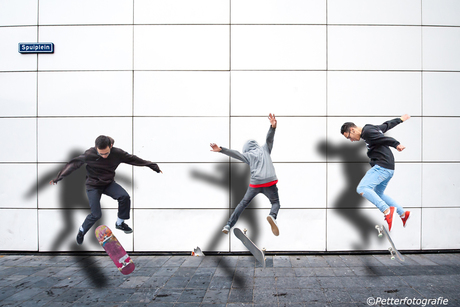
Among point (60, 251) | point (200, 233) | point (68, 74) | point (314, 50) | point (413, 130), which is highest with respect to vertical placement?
point (314, 50)

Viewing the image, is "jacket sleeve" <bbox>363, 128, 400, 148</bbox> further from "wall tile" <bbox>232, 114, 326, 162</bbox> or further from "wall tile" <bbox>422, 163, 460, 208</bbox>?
"wall tile" <bbox>422, 163, 460, 208</bbox>

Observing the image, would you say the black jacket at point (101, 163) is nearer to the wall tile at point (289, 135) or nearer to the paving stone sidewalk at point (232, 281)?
the paving stone sidewalk at point (232, 281)

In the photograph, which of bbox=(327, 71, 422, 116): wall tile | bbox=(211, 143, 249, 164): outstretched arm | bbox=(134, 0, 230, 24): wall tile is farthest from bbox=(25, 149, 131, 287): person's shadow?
bbox=(327, 71, 422, 116): wall tile

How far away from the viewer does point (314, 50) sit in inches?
207

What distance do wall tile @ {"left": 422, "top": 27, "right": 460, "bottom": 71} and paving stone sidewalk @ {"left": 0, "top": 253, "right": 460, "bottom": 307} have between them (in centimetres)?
397

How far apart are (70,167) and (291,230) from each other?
4.71 meters

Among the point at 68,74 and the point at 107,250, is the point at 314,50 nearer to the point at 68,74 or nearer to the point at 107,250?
the point at 68,74

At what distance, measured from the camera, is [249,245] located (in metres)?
4.97

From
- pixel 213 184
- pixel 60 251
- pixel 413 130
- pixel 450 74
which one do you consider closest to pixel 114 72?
pixel 213 184

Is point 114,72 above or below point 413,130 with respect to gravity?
above

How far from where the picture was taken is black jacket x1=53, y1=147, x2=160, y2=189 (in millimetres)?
4805

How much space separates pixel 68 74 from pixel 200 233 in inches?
173

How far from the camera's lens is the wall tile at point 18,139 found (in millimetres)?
5285

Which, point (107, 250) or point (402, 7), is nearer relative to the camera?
point (107, 250)
